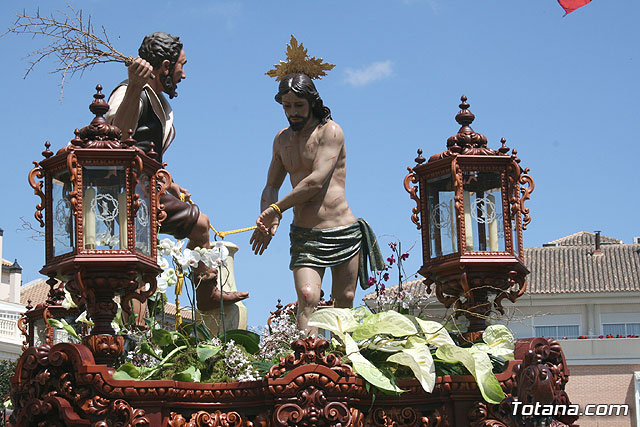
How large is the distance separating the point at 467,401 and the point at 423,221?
1.43 metres

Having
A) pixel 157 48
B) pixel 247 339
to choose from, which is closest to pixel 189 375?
pixel 247 339

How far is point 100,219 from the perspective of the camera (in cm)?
657

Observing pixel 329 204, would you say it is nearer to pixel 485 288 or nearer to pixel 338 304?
pixel 338 304

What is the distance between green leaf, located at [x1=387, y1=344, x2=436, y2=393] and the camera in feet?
20.0

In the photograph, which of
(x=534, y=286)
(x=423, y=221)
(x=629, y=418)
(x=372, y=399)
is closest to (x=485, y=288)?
(x=423, y=221)

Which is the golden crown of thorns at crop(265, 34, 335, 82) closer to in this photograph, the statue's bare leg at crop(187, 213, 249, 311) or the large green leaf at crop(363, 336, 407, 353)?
the statue's bare leg at crop(187, 213, 249, 311)

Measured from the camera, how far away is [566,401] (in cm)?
635

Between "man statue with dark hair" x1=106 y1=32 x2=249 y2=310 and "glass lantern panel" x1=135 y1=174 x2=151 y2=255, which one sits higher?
"man statue with dark hair" x1=106 y1=32 x2=249 y2=310

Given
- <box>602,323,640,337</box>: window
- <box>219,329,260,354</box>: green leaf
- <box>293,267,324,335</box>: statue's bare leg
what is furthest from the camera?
<box>602,323,640,337</box>: window

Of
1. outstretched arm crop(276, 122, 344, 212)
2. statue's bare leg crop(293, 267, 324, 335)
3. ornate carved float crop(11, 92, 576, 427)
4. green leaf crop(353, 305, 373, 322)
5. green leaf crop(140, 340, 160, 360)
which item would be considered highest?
outstretched arm crop(276, 122, 344, 212)

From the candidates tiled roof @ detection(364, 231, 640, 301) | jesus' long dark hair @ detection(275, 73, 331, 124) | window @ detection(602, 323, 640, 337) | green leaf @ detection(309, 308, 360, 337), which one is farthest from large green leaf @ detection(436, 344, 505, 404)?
window @ detection(602, 323, 640, 337)

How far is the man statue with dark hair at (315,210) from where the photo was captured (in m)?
8.14

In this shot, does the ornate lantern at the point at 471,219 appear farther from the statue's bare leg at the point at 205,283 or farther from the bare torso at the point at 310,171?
the statue's bare leg at the point at 205,283

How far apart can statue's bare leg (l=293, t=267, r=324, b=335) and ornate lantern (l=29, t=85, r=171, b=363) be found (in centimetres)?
149
